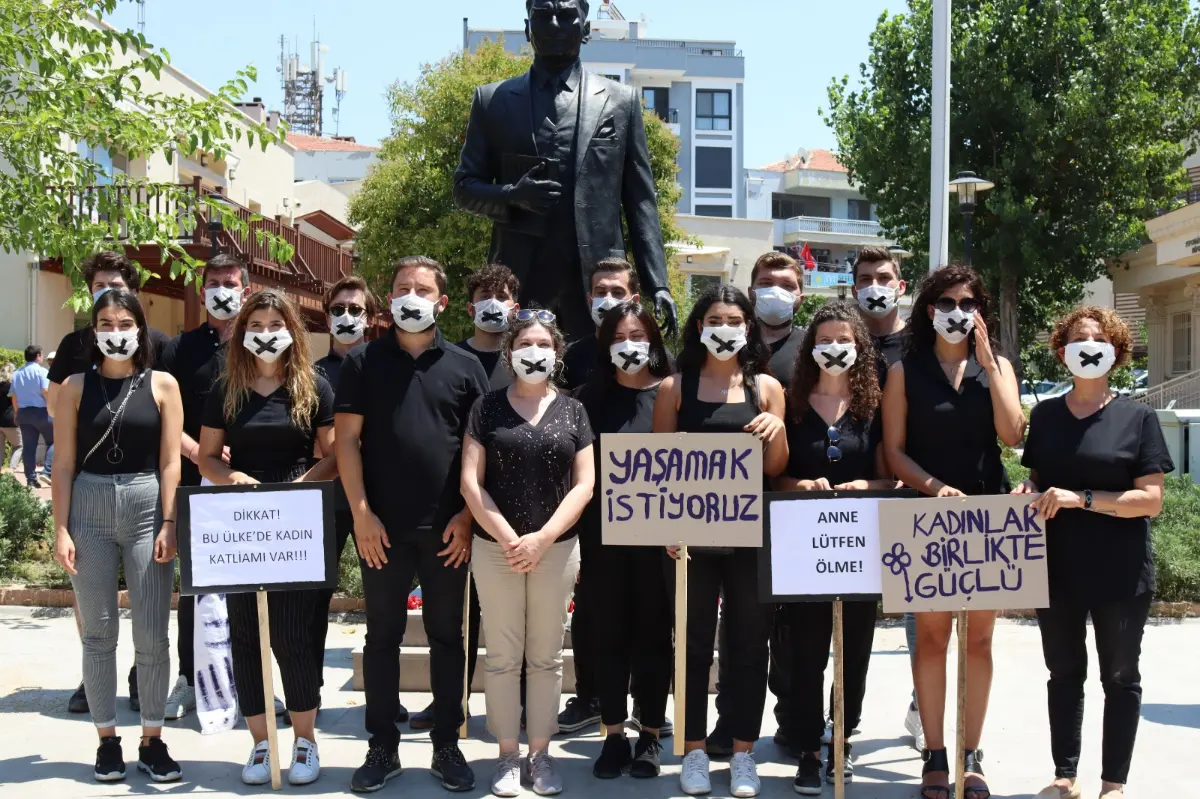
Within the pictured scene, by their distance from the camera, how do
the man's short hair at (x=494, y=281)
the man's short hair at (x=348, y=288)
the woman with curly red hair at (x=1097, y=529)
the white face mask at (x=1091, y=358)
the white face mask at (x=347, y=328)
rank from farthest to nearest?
the man's short hair at (x=348, y=288), the white face mask at (x=347, y=328), the man's short hair at (x=494, y=281), the white face mask at (x=1091, y=358), the woman with curly red hair at (x=1097, y=529)

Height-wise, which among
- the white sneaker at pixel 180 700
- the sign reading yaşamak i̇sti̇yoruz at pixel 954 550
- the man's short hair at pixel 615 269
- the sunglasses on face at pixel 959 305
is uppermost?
the man's short hair at pixel 615 269

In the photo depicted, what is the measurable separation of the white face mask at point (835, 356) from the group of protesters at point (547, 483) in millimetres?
14

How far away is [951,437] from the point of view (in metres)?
4.98

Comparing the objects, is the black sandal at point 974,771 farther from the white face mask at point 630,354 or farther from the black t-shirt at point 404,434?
the black t-shirt at point 404,434

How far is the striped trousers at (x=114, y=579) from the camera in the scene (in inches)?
204

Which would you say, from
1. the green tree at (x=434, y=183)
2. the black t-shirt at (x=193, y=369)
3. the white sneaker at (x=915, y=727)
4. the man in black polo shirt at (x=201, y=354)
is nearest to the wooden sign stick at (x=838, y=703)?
the white sneaker at (x=915, y=727)

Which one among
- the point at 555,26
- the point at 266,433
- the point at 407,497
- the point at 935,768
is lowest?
the point at 935,768

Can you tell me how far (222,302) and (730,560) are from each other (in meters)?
2.96

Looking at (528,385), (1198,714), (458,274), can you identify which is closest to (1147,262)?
(458,274)

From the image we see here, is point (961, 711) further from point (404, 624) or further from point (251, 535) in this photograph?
point (251, 535)

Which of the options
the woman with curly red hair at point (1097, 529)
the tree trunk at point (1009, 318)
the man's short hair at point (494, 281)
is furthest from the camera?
the tree trunk at point (1009, 318)

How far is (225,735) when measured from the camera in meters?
5.94

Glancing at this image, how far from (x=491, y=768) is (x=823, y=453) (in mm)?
2119

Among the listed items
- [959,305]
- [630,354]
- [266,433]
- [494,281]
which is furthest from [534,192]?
[959,305]
